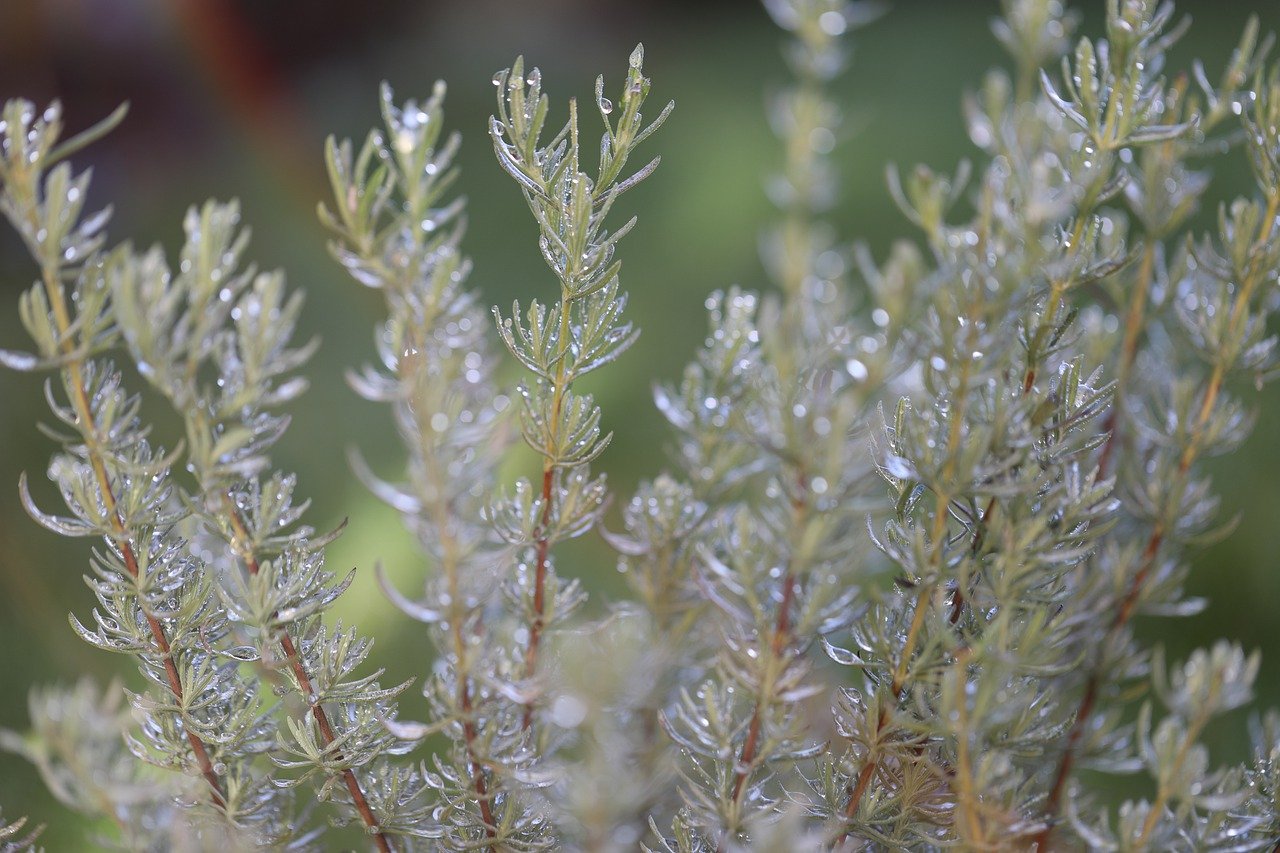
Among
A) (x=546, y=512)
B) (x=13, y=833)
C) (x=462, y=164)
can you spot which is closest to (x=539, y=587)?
(x=546, y=512)

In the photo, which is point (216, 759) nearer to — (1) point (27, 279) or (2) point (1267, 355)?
(2) point (1267, 355)

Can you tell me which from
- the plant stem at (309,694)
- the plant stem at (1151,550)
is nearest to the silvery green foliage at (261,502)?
the plant stem at (309,694)

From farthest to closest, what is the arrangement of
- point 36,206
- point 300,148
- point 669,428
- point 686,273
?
point 300,148
point 686,273
point 669,428
point 36,206

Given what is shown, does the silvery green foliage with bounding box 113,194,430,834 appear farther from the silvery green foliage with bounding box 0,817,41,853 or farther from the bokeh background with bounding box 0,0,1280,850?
the bokeh background with bounding box 0,0,1280,850

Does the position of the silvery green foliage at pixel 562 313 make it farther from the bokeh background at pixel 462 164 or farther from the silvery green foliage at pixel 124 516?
the bokeh background at pixel 462 164

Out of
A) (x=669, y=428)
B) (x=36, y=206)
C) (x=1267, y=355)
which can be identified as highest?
(x=36, y=206)

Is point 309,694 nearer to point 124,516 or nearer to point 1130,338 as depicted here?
point 124,516

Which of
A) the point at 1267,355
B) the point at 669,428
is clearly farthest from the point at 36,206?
the point at 669,428
